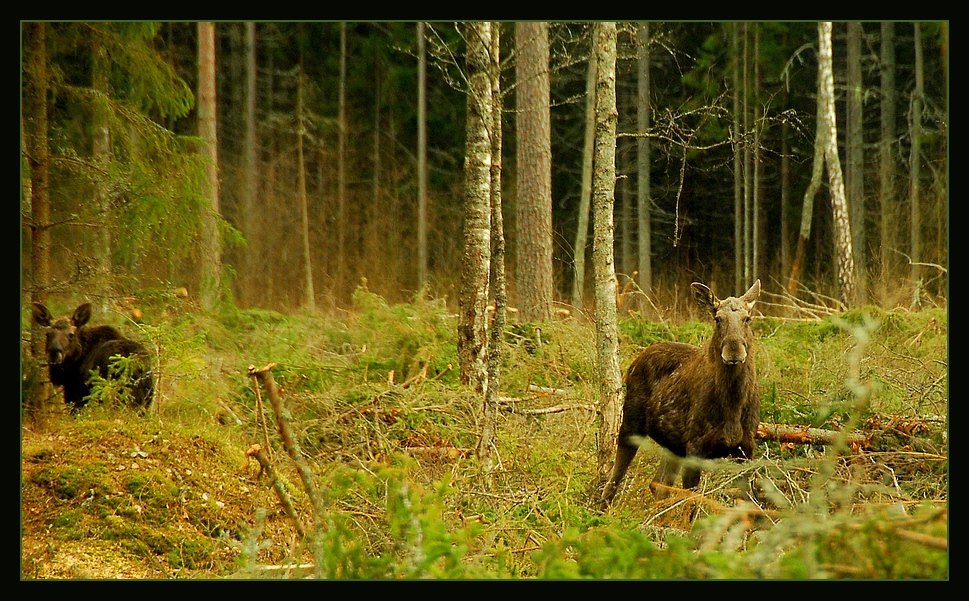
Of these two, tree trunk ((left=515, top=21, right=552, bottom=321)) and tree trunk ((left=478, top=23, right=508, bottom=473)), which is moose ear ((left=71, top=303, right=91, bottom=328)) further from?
tree trunk ((left=515, top=21, right=552, bottom=321))

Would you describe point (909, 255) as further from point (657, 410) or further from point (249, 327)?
point (249, 327)

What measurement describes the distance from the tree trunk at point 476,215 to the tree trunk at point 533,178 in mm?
2330

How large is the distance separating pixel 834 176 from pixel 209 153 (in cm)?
883

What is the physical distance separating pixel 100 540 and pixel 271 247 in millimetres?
11267

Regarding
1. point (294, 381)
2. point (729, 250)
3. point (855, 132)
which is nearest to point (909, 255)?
point (729, 250)

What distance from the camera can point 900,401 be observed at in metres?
7.04

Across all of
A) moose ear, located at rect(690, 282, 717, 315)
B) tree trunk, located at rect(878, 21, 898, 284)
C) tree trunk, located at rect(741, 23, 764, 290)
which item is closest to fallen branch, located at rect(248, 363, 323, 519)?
moose ear, located at rect(690, 282, 717, 315)

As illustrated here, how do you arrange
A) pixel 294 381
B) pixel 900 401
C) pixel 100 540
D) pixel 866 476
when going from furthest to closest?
pixel 294 381
pixel 900 401
pixel 866 476
pixel 100 540

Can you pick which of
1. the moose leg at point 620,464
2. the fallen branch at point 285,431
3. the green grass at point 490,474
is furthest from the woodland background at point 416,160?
the fallen branch at point 285,431

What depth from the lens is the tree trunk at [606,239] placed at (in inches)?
242

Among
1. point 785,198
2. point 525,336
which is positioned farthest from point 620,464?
point 785,198

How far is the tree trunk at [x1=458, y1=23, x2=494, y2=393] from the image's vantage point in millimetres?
7008

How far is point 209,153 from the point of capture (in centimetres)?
1218

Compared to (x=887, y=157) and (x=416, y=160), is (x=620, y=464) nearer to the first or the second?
(x=887, y=157)
